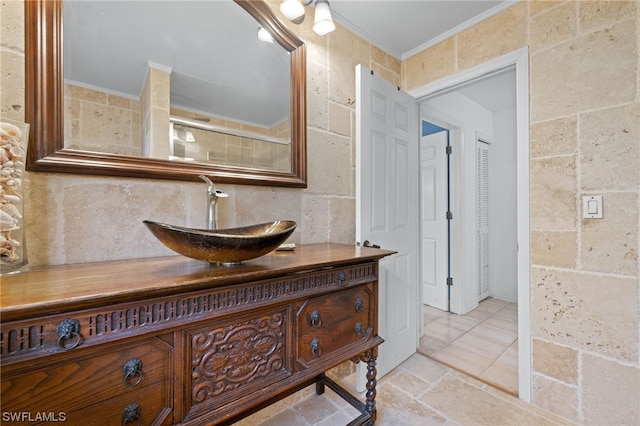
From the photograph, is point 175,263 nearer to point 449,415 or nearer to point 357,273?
point 357,273

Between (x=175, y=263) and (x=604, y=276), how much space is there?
2042 mm

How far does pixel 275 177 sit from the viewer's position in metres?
1.50

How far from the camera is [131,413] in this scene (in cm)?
70

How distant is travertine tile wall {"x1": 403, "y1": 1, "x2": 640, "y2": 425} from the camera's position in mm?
1344

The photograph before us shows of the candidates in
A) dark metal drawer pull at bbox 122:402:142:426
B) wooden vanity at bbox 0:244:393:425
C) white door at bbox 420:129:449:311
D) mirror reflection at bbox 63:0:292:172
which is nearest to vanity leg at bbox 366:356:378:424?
wooden vanity at bbox 0:244:393:425

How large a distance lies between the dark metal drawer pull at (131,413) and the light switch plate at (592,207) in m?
2.10

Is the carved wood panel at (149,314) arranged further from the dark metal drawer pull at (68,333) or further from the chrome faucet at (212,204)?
the chrome faucet at (212,204)

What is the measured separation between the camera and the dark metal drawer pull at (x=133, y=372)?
69 cm

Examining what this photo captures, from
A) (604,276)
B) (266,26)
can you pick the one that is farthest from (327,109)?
(604,276)

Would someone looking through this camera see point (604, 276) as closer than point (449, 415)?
Yes

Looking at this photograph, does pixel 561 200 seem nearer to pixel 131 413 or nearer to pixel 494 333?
pixel 494 333

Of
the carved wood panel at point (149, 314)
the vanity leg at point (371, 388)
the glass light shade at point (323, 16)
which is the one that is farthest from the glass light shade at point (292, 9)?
the vanity leg at point (371, 388)

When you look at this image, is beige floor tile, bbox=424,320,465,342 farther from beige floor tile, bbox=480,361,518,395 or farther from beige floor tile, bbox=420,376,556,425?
beige floor tile, bbox=420,376,556,425

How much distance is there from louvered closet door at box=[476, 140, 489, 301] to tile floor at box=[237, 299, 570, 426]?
1353 millimetres
